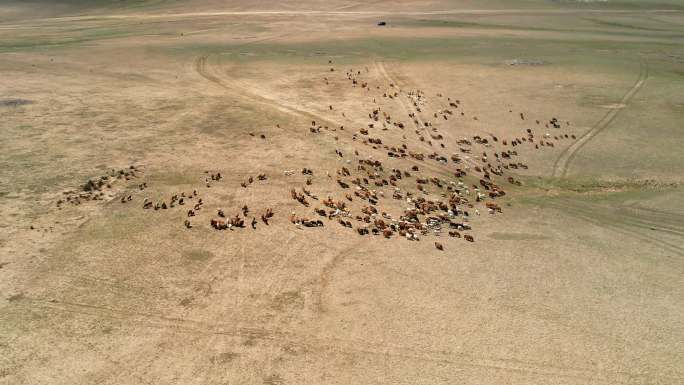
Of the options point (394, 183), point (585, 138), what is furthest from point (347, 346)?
point (585, 138)

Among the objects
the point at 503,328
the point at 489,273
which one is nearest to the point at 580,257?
the point at 489,273

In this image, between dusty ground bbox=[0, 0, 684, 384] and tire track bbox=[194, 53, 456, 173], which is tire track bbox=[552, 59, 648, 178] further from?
tire track bbox=[194, 53, 456, 173]

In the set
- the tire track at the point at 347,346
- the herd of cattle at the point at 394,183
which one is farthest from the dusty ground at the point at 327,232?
the herd of cattle at the point at 394,183

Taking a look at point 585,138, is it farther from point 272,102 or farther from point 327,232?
point 272,102

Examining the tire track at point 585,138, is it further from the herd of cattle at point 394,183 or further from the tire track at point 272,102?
the tire track at point 272,102

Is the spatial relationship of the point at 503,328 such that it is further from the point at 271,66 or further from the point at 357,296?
the point at 271,66

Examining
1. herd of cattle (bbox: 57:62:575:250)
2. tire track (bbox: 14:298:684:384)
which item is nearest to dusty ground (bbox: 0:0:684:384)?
tire track (bbox: 14:298:684:384)
